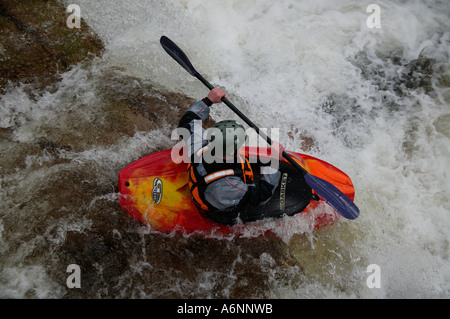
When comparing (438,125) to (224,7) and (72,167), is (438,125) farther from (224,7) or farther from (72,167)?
(72,167)

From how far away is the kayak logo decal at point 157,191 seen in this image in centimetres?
321

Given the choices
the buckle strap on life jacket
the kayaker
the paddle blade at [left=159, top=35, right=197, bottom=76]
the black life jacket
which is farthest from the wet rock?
the buckle strap on life jacket

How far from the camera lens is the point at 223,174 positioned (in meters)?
2.65

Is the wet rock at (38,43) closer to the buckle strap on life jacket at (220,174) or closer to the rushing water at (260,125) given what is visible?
the rushing water at (260,125)

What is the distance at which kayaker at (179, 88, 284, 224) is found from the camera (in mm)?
2633

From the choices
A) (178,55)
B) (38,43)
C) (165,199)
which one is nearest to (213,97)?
(178,55)

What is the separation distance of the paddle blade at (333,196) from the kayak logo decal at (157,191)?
4.59 feet

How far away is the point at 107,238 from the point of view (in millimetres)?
3174

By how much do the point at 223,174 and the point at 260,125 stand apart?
1.96m

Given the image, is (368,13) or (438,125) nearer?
(438,125)

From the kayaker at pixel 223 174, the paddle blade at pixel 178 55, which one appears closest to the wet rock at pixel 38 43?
the paddle blade at pixel 178 55

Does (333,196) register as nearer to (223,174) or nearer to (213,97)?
(223,174)
